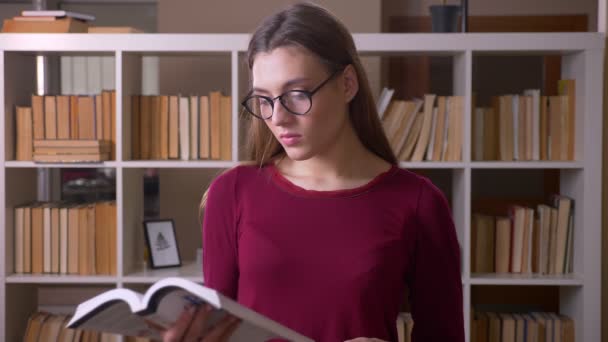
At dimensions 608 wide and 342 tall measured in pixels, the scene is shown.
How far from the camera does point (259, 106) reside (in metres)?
1.44

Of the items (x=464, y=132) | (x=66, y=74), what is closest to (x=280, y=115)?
(x=464, y=132)

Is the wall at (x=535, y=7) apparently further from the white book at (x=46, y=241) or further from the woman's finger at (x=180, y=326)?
the woman's finger at (x=180, y=326)

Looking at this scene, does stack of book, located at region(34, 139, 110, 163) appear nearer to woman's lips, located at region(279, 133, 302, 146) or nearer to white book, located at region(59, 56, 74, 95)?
woman's lips, located at region(279, 133, 302, 146)

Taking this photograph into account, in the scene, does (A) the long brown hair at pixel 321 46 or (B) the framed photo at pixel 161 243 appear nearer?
(A) the long brown hair at pixel 321 46

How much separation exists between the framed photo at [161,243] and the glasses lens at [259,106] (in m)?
2.01

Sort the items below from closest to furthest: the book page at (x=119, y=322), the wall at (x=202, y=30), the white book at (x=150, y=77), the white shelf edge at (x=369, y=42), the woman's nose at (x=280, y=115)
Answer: the book page at (x=119, y=322) → the woman's nose at (x=280, y=115) → the white shelf edge at (x=369, y=42) → the wall at (x=202, y=30) → the white book at (x=150, y=77)

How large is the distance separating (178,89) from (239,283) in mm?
2608

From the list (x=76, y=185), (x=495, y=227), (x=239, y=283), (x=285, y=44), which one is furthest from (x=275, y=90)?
(x=76, y=185)

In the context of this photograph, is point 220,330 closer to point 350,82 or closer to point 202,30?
point 350,82

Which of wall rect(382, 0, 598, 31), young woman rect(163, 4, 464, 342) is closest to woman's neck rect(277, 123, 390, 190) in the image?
young woman rect(163, 4, 464, 342)

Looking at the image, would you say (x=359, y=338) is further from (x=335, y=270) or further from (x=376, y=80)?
(x=376, y=80)

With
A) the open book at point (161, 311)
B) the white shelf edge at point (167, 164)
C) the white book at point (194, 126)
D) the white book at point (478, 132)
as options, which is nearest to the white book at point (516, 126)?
the white book at point (478, 132)

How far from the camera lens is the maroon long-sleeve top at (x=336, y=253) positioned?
143 cm

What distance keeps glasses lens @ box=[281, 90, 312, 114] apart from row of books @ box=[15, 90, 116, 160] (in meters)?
2.03
